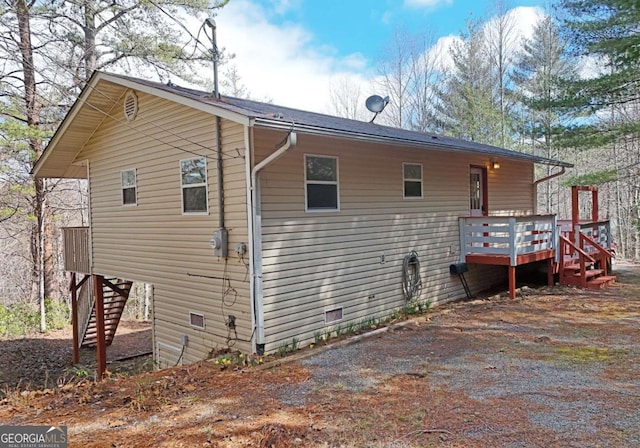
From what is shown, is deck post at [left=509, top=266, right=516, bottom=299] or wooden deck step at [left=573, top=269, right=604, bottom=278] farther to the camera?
wooden deck step at [left=573, top=269, right=604, bottom=278]

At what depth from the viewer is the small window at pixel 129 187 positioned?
842 centimetres

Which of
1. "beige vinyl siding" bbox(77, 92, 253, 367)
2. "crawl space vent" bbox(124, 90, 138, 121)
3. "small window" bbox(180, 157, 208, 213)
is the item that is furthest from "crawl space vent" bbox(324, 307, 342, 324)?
"crawl space vent" bbox(124, 90, 138, 121)

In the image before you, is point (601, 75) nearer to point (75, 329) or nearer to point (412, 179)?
point (412, 179)

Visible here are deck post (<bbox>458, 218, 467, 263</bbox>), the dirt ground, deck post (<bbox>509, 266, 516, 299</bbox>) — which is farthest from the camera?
deck post (<bbox>458, 218, 467, 263</bbox>)

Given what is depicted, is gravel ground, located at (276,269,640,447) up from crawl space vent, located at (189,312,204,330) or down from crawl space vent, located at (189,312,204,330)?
down

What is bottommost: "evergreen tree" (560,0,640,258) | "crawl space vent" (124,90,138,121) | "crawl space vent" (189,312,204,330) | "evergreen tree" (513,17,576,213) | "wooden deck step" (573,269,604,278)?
"crawl space vent" (189,312,204,330)

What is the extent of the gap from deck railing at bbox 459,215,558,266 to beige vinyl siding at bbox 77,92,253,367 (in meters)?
5.60

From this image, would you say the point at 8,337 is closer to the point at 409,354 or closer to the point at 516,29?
the point at 409,354

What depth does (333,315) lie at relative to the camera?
7.05m

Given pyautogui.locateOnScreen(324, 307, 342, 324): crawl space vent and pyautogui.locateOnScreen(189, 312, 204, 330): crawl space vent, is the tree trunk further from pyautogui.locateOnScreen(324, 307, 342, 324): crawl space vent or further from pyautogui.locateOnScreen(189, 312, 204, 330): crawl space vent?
pyautogui.locateOnScreen(324, 307, 342, 324): crawl space vent

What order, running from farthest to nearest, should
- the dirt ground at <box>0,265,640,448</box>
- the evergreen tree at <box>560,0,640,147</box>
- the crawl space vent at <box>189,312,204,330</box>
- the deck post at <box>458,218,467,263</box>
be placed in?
the evergreen tree at <box>560,0,640,147</box>, the deck post at <box>458,218,467,263</box>, the crawl space vent at <box>189,312,204,330</box>, the dirt ground at <box>0,265,640,448</box>

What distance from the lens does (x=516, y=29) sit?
21188 mm

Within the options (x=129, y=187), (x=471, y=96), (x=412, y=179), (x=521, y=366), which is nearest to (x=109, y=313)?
(x=129, y=187)

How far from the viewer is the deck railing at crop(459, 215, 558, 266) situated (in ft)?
29.2
